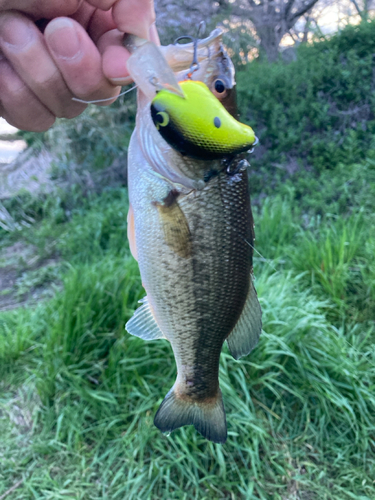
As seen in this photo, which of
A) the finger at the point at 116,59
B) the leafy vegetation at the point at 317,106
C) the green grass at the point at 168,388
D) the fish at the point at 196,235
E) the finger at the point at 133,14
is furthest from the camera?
the leafy vegetation at the point at 317,106

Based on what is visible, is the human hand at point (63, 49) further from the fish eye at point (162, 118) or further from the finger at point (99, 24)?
the fish eye at point (162, 118)

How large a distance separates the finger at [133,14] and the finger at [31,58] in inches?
9.5

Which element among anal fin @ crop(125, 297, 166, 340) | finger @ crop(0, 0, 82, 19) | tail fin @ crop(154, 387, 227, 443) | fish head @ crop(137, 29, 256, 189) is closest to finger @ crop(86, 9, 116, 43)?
finger @ crop(0, 0, 82, 19)

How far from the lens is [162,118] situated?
91 cm

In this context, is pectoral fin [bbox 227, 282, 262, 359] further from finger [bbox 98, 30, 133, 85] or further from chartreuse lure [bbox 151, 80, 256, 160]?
finger [bbox 98, 30, 133, 85]

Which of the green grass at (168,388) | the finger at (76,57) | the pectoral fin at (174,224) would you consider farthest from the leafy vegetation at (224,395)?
the finger at (76,57)

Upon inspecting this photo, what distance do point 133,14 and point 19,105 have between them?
627 millimetres

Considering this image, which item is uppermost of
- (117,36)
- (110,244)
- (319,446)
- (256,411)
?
(117,36)

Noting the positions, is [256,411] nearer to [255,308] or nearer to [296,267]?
[296,267]

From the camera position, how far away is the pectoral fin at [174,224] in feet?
3.50

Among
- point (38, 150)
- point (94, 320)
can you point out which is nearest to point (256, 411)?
point (94, 320)

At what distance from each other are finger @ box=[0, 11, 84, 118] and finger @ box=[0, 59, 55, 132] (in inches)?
1.3

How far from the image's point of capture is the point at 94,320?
288 cm

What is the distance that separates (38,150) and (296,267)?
572 centimetres
